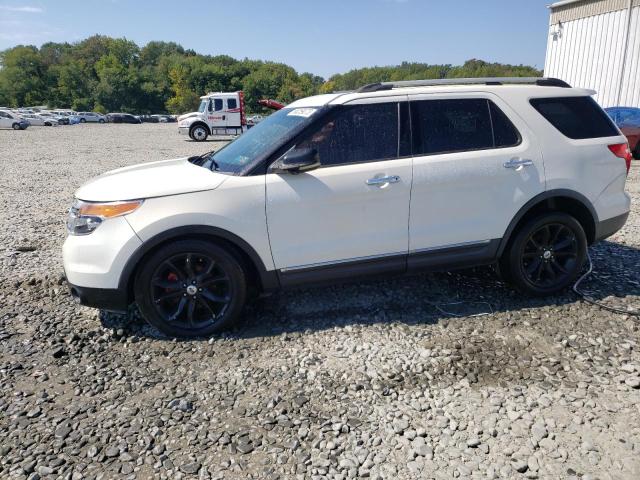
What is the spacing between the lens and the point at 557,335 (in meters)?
3.64

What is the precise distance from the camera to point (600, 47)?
62.8ft

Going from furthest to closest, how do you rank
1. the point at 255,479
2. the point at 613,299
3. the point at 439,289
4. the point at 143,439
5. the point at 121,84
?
the point at 121,84 → the point at 439,289 → the point at 613,299 → the point at 143,439 → the point at 255,479

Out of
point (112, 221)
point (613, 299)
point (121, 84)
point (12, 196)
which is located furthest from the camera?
point (121, 84)

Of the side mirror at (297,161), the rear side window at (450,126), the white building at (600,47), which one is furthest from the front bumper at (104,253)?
the white building at (600,47)

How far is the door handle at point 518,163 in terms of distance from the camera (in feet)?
12.9

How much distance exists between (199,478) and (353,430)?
85 cm

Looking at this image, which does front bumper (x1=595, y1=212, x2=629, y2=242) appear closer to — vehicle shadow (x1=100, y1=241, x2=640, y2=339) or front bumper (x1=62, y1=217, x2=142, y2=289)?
vehicle shadow (x1=100, y1=241, x2=640, y2=339)

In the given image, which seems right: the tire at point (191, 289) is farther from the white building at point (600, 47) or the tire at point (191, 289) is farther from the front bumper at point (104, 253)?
the white building at point (600, 47)

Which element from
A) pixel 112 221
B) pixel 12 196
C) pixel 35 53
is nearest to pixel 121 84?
pixel 35 53

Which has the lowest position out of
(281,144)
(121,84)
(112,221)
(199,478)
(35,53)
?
(199,478)

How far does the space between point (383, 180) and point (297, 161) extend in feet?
2.29

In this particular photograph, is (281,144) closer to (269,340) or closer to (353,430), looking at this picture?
(269,340)

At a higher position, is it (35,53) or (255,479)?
(35,53)

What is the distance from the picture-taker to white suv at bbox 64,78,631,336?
3.49m
